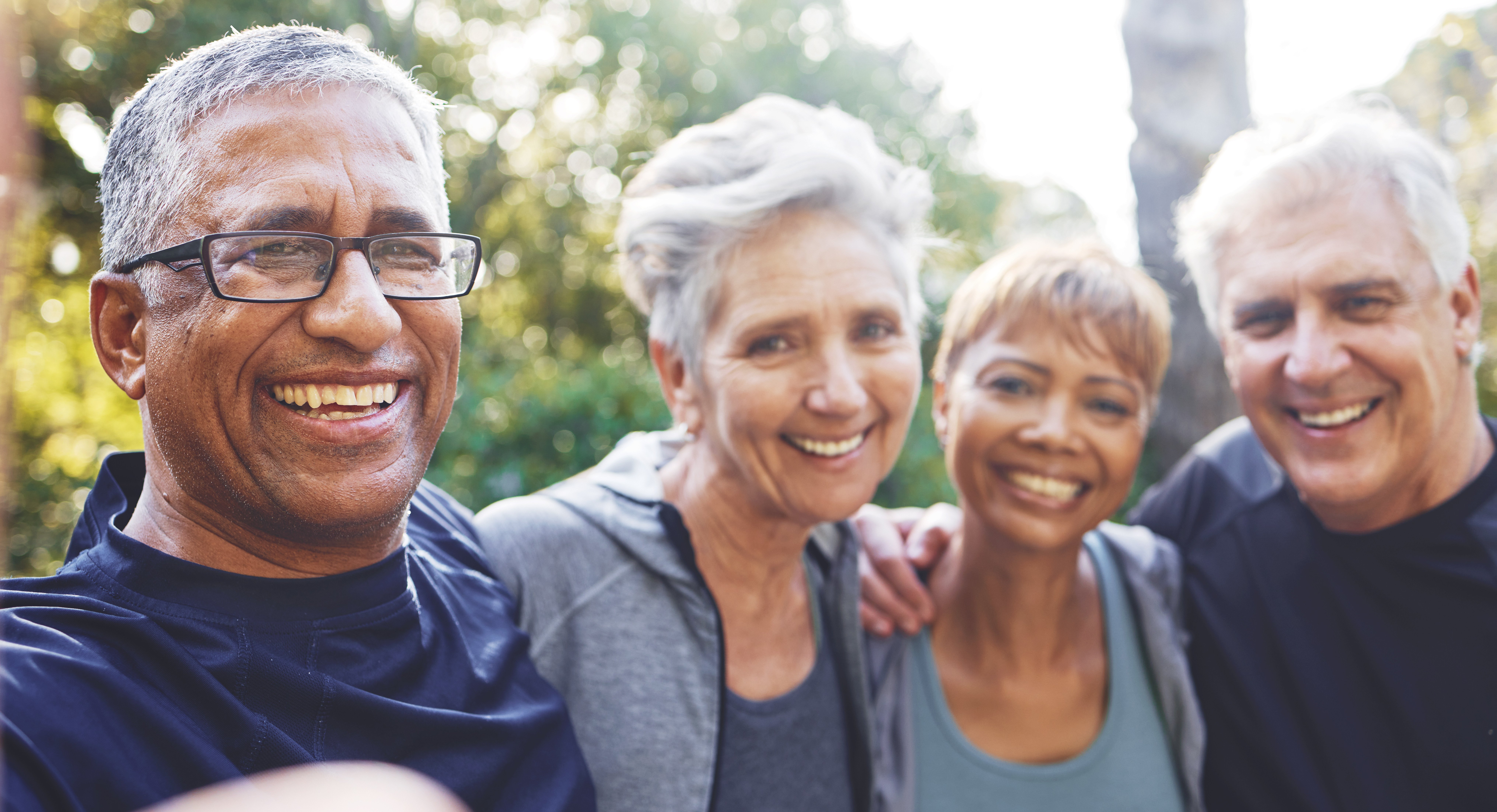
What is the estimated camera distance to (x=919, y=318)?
→ 267cm

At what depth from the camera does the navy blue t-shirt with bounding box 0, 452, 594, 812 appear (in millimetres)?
1210

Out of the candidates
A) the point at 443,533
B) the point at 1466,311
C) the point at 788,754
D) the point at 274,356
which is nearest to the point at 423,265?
the point at 274,356

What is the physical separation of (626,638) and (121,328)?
4.10 ft

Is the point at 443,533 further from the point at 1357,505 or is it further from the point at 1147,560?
the point at 1357,505

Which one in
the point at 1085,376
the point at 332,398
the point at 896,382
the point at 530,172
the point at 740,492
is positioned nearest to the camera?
the point at 332,398

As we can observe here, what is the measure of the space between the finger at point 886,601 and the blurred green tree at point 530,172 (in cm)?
157

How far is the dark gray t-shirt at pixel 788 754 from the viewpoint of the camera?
220 cm

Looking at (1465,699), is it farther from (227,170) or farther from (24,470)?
(24,470)

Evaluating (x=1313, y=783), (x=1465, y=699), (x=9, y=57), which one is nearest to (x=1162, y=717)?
(x=1313, y=783)

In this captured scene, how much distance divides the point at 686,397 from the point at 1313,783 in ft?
6.42

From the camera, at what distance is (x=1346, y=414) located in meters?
2.44

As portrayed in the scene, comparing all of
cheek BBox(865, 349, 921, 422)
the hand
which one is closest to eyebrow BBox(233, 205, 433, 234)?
cheek BBox(865, 349, 921, 422)

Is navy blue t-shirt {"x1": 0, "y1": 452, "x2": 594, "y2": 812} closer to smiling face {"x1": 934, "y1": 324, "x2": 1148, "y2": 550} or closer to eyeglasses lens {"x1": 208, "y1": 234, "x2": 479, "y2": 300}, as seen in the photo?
eyeglasses lens {"x1": 208, "y1": 234, "x2": 479, "y2": 300}

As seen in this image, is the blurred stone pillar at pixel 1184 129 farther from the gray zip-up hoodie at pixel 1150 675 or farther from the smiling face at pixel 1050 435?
the smiling face at pixel 1050 435
